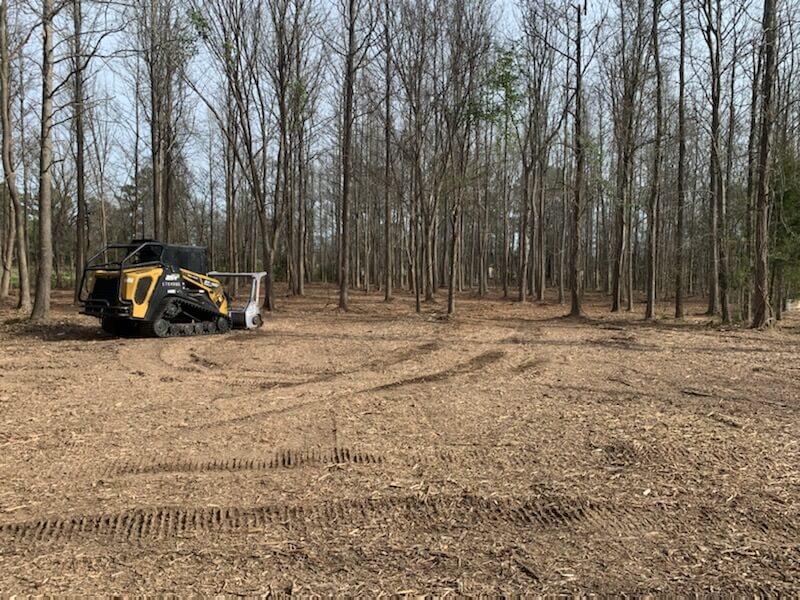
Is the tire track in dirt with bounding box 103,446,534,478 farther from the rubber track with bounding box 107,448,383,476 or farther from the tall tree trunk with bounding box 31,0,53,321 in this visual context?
the tall tree trunk with bounding box 31,0,53,321

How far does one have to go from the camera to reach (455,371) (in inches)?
362

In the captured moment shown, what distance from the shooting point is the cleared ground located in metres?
3.03

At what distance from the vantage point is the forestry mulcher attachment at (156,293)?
11547 millimetres

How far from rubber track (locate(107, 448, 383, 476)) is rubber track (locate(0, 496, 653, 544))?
0.81 metres

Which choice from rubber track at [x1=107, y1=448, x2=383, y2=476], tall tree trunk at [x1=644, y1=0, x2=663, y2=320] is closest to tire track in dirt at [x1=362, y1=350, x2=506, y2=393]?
rubber track at [x1=107, y1=448, x2=383, y2=476]

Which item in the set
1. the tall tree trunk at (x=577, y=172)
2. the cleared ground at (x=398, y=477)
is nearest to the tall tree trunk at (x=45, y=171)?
the cleared ground at (x=398, y=477)

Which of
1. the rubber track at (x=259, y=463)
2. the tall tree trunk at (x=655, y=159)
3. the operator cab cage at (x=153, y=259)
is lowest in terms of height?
the rubber track at (x=259, y=463)

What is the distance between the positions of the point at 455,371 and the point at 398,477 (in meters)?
4.88

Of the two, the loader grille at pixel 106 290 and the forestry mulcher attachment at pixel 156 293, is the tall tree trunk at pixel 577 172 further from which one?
the loader grille at pixel 106 290

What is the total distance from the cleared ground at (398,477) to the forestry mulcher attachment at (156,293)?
217 centimetres

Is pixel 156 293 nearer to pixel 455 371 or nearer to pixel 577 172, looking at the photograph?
pixel 455 371

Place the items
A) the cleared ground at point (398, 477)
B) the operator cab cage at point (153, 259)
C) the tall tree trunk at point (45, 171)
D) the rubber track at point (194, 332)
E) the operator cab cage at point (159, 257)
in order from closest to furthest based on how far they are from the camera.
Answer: the cleared ground at point (398, 477)
the operator cab cage at point (153, 259)
the operator cab cage at point (159, 257)
the rubber track at point (194, 332)
the tall tree trunk at point (45, 171)

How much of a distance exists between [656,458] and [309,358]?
6.75 m

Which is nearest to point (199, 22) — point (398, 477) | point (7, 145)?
point (7, 145)
